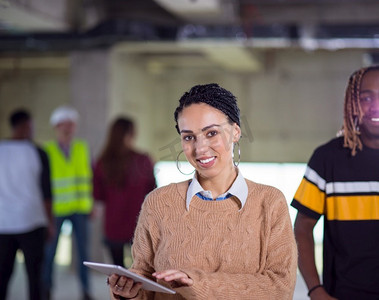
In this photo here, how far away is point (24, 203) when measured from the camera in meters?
4.93

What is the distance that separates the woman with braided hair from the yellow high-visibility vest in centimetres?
406

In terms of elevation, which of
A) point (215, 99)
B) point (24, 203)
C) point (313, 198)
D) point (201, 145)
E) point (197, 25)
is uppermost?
point (197, 25)

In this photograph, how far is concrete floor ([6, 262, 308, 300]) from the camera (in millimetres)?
6383

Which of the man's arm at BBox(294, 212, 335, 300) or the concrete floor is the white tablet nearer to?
the man's arm at BBox(294, 212, 335, 300)

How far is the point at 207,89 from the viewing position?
6.24 feet

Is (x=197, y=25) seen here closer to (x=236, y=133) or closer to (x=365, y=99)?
(x=365, y=99)

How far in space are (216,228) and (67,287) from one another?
17.6 ft

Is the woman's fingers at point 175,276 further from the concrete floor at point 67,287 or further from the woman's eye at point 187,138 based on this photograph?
the concrete floor at point 67,287

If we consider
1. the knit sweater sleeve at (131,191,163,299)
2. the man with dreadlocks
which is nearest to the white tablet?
the knit sweater sleeve at (131,191,163,299)

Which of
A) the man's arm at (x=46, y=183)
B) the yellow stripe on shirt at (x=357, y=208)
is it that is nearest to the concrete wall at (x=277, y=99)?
the man's arm at (x=46, y=183)

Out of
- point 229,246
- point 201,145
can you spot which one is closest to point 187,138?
point 201,145

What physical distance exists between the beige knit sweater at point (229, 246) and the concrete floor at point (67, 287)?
447 cm

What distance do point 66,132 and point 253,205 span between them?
13.7 feet

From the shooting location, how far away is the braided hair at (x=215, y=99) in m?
1.87
